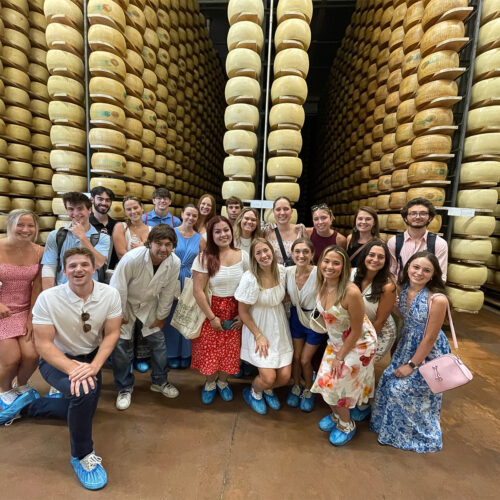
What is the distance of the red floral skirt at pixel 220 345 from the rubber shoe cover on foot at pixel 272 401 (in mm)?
297

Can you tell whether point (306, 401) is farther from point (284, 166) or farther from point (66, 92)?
point (66, 92)

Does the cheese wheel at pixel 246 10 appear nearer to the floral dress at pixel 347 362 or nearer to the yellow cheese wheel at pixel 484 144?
the yellow cheese wheel at pixel 484 144

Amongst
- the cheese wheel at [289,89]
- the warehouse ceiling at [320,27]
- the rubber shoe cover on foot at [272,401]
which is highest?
the warehouse ceiling at [320,27]

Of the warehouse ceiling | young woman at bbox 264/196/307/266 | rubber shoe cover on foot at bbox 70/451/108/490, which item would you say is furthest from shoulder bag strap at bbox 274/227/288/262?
the warehouse ceiling

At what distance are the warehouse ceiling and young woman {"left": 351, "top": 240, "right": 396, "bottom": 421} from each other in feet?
23.8

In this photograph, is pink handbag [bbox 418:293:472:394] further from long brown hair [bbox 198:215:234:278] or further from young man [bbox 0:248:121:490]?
young man [bbox 0:248:121:490]

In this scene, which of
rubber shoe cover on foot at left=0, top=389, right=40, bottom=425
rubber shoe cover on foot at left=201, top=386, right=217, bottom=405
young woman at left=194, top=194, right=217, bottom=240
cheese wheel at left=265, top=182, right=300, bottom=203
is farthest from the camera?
cheese wheel at left=265, top=182, right=300, bottom=203

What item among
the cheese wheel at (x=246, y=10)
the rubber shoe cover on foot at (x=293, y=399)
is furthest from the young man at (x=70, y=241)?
the cheese wheel at (x=246, y=10)

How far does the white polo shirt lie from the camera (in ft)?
4.70

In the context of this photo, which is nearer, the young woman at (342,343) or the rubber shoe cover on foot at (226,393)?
the young woman at (342,343)

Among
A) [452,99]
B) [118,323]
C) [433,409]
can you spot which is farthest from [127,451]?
[452,99]

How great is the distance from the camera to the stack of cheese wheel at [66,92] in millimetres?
3188

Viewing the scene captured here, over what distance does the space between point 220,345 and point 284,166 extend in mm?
2060

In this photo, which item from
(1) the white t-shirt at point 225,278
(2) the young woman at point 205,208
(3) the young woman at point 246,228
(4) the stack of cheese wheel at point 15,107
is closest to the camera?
(1) the white t-shirt at point 225,278
